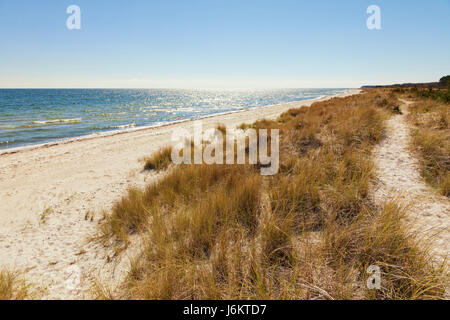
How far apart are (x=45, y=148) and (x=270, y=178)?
1305cm

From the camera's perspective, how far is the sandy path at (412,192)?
94.5 inches

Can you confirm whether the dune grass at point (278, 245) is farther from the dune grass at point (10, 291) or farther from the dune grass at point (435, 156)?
the dune grass at point (435, 156)

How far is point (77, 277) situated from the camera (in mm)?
2416

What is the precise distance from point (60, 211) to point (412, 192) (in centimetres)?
707

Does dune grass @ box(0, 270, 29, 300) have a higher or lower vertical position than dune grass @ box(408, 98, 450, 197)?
lower

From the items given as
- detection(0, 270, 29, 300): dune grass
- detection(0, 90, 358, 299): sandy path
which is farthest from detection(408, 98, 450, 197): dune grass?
detection(0, 270, 29, 300): dune grass

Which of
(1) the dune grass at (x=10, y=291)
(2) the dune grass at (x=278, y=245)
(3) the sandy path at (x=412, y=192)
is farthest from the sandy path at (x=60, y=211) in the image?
(3) the sandy path at (x=412, y=192)

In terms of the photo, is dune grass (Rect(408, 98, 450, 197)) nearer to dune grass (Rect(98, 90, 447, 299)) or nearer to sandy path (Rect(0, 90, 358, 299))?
dune grass (Rect(98, 90, 447, 299))

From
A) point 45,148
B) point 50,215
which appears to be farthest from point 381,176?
point 45,148

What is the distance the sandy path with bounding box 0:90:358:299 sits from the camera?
250 cm

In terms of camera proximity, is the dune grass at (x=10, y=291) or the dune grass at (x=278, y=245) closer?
the dune grass at (x=278, y=245)

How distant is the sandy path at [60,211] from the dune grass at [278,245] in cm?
55

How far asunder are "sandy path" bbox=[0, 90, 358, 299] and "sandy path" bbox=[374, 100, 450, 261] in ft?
12.7

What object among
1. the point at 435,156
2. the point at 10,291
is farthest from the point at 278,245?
the point at 435,156
